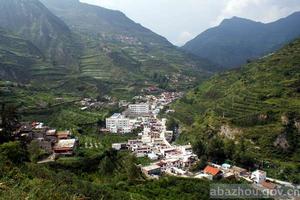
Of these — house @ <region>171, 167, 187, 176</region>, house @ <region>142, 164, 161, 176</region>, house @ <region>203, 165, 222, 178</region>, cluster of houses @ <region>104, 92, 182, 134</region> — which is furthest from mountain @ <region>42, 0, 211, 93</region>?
house @ <region>203, 165, 222, 178</region>

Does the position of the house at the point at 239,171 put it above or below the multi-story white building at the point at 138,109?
below

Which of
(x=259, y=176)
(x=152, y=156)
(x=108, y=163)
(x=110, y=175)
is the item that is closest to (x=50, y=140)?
(x=108, y=163)

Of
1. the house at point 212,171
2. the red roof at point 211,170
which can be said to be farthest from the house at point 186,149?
the red roof at point 211,170

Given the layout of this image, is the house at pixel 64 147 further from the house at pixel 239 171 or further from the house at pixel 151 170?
the house at pixel 239 171

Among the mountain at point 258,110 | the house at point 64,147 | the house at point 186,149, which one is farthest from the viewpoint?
the house at point 186,149

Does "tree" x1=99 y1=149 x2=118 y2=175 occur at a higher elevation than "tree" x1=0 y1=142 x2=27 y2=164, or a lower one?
lower

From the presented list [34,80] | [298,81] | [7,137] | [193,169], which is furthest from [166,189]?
[34,80]

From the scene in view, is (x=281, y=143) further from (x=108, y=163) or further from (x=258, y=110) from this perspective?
(x=108, y=163)

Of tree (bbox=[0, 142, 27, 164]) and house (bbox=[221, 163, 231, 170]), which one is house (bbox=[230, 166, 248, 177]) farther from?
tree (bbox=[0, 142, 27, 164])
